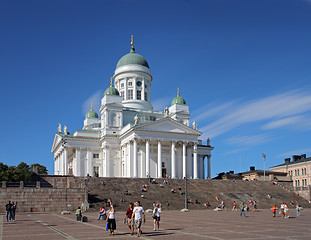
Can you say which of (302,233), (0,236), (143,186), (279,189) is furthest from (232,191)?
(0,236)

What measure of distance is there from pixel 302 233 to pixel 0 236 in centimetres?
1601

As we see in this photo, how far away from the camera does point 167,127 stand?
73.9 metres

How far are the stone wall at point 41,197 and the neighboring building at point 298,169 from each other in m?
60.3

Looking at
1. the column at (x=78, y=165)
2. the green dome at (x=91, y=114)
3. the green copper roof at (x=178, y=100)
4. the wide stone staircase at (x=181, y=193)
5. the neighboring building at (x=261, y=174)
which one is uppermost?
the green copper roof at (x=178, y=100)

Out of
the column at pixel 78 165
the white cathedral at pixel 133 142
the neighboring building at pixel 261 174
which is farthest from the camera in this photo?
the neighboring building at pixel 261 174

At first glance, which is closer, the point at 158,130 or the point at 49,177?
the point at 49,177

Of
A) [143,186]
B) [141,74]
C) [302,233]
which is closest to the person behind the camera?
[302,233]

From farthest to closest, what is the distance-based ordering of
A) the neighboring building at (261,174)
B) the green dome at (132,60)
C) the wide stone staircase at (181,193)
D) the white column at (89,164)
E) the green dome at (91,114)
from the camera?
1. the neighboring building at (261,174)
2. the green dome at (91,114)
3. the green dome at (132,60)
4. the white column at (89,164)
5. the wide stone staircase at (181,193)

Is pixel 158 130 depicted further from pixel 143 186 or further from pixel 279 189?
pixel 279 189

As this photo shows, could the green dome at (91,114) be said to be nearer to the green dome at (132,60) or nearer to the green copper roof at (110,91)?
the green dome at (132,60)

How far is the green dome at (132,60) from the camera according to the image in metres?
88.9

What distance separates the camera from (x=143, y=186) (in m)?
58.9

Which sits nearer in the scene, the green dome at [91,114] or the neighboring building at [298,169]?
the neighboring building at [298,169]

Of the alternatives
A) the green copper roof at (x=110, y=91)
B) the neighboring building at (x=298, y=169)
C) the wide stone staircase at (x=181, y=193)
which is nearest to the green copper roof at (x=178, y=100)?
the green copper roof at (x=110, y=91)
